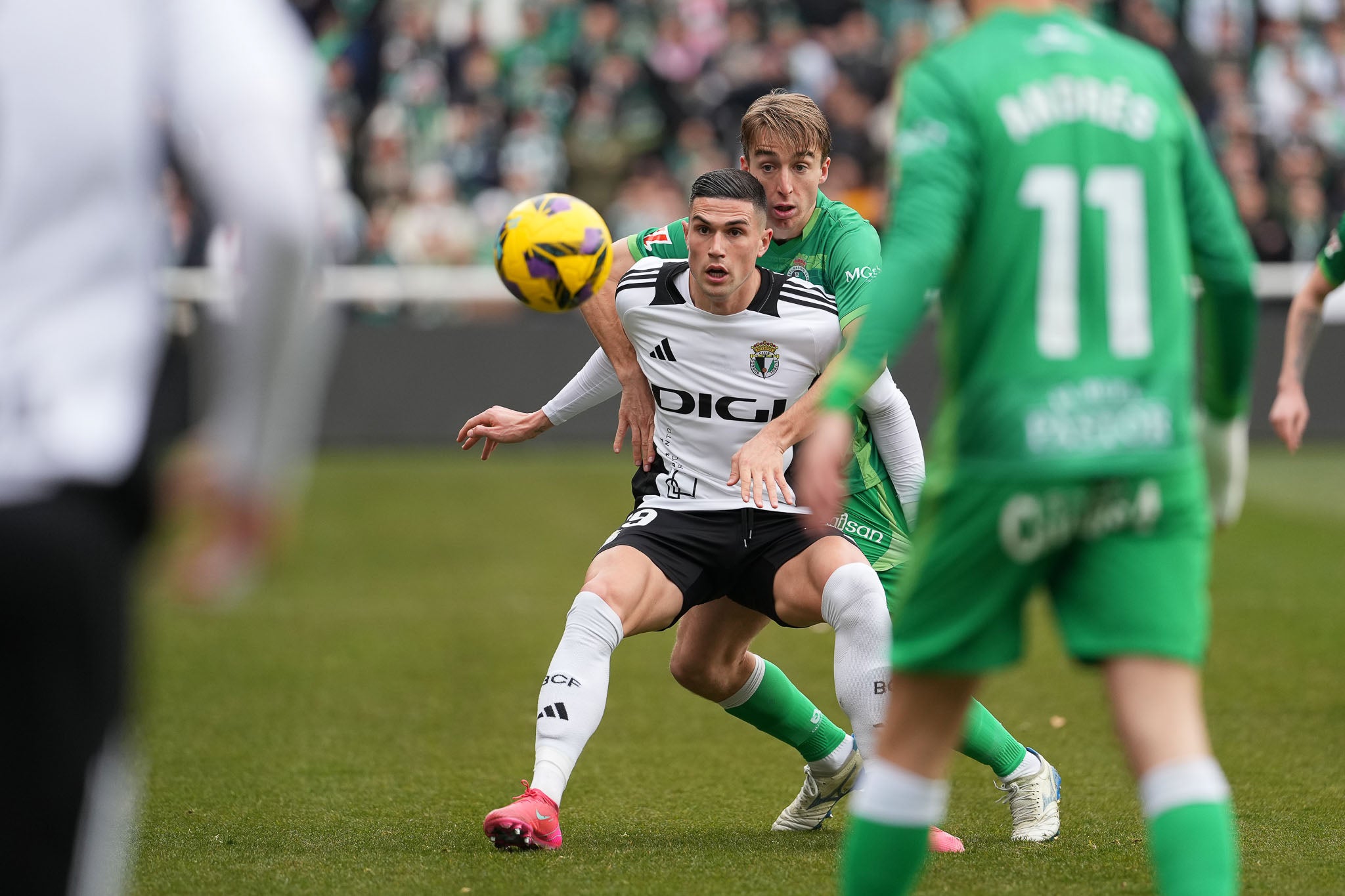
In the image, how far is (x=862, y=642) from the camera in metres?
4.68

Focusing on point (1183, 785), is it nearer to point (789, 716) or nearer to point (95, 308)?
point (95, 308)

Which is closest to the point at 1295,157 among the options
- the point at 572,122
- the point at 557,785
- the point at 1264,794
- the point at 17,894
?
→ the point at 572,122

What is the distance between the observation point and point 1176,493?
2977 millimetres

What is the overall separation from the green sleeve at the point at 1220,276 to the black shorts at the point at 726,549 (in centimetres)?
186

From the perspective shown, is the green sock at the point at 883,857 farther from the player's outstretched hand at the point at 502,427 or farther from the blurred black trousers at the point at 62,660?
the player's outstretched hand at the point at 502,427

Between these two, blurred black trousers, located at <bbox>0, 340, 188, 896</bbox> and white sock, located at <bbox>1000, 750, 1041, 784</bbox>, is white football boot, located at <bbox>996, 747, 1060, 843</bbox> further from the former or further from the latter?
blurred black trousers, located at <bbox>0, 340, 188, 896</bbox>

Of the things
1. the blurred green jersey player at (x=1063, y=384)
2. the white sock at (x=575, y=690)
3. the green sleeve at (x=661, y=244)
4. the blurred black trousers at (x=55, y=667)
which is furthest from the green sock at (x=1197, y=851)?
the green sleeve at (x=661, y=244)

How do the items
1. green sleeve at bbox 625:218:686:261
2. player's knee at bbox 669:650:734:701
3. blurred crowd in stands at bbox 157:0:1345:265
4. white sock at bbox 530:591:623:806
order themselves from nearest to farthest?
white sock at bbox 530:591:623:806, player's knee at bbox 669:650:734:701, green sleeve at bbox 625:218:686:261, blurred crowd in stands at bbox 157:0:1345:265

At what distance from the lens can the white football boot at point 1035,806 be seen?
16.0ft

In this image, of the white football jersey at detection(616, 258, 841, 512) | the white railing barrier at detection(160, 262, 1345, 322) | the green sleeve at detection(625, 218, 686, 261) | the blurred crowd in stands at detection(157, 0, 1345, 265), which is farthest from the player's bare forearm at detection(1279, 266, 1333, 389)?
the white railing barrier at detection(160, 262, 1345, 322)

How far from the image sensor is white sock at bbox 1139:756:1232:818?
287cm

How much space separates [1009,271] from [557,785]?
227cm

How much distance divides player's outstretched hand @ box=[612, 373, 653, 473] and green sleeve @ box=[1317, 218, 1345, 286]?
2.21 meters

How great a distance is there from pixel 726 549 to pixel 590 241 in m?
1.01
